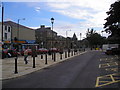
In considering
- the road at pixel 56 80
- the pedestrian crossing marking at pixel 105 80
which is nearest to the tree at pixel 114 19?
the road at pixel 56 80

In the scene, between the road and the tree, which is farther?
the tree

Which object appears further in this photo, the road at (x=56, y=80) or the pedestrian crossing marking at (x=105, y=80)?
the pedestrian crossing marking at (x=105, y=80)

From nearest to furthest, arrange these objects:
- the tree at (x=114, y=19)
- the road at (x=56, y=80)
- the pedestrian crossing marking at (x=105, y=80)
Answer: the road at (x=56, y=80)
the pedestrian crossing marking at (x=105, y=80)
the tree at (x=114, y=19)

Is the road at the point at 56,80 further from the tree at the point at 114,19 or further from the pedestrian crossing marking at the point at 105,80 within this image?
the tree at the point at 114,19

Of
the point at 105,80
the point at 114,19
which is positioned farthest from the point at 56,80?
the point at 114,19

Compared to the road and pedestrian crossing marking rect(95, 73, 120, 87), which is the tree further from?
pedestrian crossing marking rect(95, 73, 120, 87)

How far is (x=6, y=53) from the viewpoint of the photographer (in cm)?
3089

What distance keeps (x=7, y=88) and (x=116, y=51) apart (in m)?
35.5

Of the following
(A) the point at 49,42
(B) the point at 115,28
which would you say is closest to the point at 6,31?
(B) the point at 115,28

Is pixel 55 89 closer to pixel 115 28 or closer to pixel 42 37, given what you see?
pixel 115 28

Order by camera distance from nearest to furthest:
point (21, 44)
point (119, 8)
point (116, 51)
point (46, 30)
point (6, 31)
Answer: point (119, 8) < point (116, 51) < point (6, 31) < point (21, 44) < point (46, 30)

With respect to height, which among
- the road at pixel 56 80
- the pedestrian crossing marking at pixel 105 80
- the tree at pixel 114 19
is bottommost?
the road at pixel 56 80

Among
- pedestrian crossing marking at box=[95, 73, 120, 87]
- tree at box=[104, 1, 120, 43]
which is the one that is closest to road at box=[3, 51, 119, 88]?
pedestrian crossing marking at box=[95, 73, 120, 87]

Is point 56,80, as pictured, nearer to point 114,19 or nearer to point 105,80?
point 105,80
